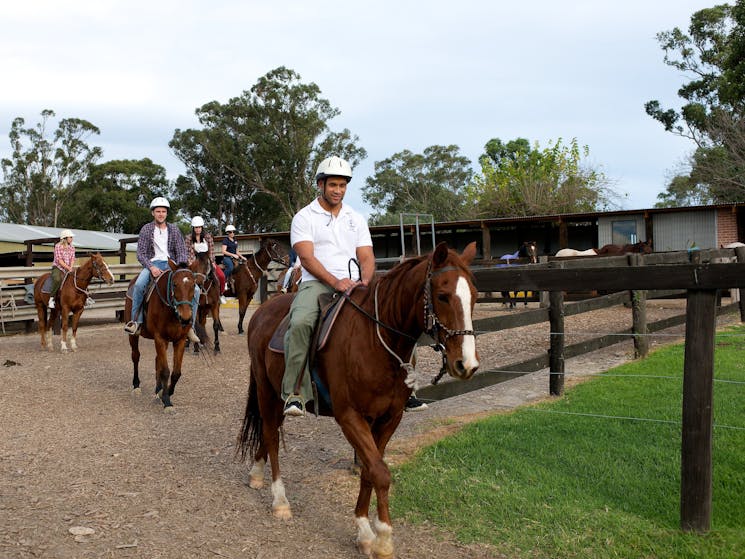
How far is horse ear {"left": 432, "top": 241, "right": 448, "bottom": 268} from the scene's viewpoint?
12.7 ft

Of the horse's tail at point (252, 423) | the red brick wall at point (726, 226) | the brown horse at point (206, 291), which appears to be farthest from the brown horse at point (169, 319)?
the red brick wall at point (726, 226)

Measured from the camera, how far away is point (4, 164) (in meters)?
58.2

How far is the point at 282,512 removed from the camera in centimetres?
488

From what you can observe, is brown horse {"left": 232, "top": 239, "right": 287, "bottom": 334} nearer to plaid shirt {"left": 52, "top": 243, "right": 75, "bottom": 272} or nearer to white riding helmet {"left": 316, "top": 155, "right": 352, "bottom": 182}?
plaid shirt {"left": 52, "top": 243, "right": 75, "bottom": 272}

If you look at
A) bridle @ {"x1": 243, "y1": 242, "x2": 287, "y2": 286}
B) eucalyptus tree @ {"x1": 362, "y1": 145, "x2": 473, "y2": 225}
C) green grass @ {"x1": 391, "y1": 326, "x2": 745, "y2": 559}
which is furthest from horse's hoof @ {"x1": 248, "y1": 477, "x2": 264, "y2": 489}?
eucalyptus tree @ {"x1": 362, "y1": 145, "x2": 473, "y2": 225}

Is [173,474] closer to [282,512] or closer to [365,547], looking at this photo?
[282,512]

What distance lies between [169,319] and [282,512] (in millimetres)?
5131

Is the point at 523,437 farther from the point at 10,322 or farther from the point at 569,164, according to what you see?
the point at 569,164

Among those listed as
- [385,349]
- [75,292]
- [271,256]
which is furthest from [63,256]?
[385,349]

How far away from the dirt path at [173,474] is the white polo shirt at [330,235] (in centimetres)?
184

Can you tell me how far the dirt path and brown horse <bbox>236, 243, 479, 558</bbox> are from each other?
2.01 ft

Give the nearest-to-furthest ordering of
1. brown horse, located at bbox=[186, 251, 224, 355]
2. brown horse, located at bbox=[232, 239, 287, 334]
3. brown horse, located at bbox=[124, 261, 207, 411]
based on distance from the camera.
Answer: brown horse, located at bbox=[124, 261, 207, 411]
brown horse, located at bbox=[186, 251, 224, 355]
brown horse, located at bbox=[232, 239, 287, 334]

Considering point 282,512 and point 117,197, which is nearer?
point 282,512

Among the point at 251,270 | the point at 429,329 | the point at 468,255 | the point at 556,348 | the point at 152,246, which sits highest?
the point at 152,246
